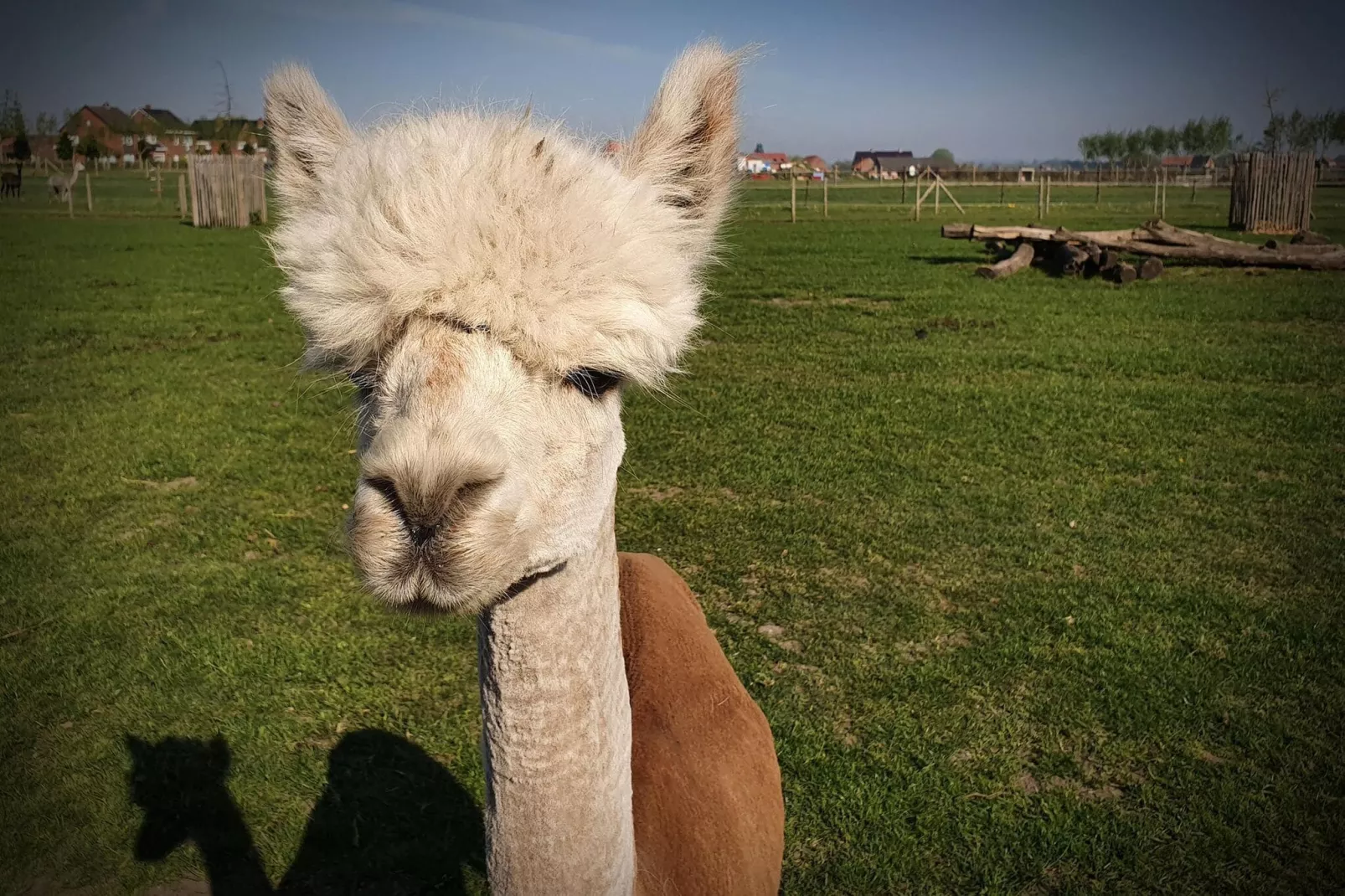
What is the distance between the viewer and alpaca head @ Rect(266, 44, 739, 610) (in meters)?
1.52

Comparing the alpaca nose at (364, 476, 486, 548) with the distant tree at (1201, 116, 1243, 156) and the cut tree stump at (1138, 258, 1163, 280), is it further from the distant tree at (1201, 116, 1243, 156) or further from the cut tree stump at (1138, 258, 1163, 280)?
the distant tree at (1201, 116, 1243, 156)

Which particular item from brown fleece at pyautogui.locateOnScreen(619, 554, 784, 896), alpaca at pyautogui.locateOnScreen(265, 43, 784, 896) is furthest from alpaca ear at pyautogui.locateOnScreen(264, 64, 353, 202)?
brown fleece at pyautogui.locateOnScreen(619, 554, 784, 896)

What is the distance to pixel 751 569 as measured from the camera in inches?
236

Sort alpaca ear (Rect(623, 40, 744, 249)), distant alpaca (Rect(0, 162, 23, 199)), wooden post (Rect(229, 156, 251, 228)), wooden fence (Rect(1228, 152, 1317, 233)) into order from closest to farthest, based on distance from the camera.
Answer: alpaca ear (Rect(623, 40, 744, 249)) < wooden fence (Rect(1228, 152, 1317, 233)) < wooden post (Rect(229, 156, 251, 228)) < distant alpaca (Rect(0, 162, 23, 199))

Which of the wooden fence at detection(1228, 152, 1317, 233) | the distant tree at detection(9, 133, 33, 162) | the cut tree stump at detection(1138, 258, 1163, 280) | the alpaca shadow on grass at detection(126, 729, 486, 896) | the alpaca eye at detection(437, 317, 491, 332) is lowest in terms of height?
the alpaca shadow on grass at detection(126, 729, 486, 896)

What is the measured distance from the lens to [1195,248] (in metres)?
19.4

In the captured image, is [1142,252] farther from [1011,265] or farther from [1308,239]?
[1308,239]

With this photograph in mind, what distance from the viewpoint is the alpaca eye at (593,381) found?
5.79 ft

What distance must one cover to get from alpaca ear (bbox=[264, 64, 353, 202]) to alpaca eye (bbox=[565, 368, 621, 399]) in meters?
0.86

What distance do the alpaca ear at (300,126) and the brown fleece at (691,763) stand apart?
1646mm

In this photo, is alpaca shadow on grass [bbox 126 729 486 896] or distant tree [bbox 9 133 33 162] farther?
distant tree [bbox 9 133 33 162]

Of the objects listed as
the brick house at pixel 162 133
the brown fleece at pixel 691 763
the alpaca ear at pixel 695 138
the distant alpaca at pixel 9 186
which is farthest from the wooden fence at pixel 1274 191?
the brick house at pixel 162 133

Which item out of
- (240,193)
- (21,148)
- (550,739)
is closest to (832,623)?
(550,739)

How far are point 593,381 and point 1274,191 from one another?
109ft
